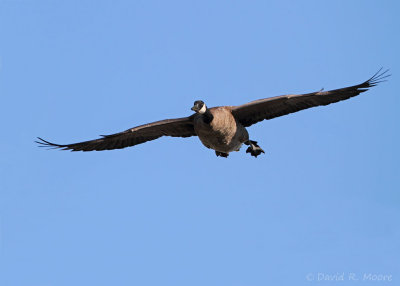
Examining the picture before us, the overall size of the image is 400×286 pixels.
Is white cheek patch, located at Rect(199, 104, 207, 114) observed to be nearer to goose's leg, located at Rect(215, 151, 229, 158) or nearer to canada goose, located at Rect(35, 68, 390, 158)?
canada goose, located at Rect(35, 68, 390, 158)

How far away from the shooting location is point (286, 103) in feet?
46.9

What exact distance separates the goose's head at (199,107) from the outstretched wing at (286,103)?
96 cm

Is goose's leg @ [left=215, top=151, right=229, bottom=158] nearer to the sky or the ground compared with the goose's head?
nearer to the ground

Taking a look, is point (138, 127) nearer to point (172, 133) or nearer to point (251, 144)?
point (172, 133)

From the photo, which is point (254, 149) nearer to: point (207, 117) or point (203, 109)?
point (207, 117)

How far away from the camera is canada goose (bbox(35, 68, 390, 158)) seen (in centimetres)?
1376

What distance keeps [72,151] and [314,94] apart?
6483mm

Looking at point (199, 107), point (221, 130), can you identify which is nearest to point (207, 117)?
point (199, 107)

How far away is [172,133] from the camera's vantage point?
15359 mm

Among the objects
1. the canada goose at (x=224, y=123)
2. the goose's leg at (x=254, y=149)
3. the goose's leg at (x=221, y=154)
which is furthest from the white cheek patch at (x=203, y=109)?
the goose's leg at (x=254, y=149)

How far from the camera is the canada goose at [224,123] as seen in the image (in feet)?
45.1

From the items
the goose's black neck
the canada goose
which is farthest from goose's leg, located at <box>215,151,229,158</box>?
the goose's black neck

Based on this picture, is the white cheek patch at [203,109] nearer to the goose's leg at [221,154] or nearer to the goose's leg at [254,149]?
the goose's leg at [221,154]

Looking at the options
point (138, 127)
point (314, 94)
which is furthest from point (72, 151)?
point (314, 94)
